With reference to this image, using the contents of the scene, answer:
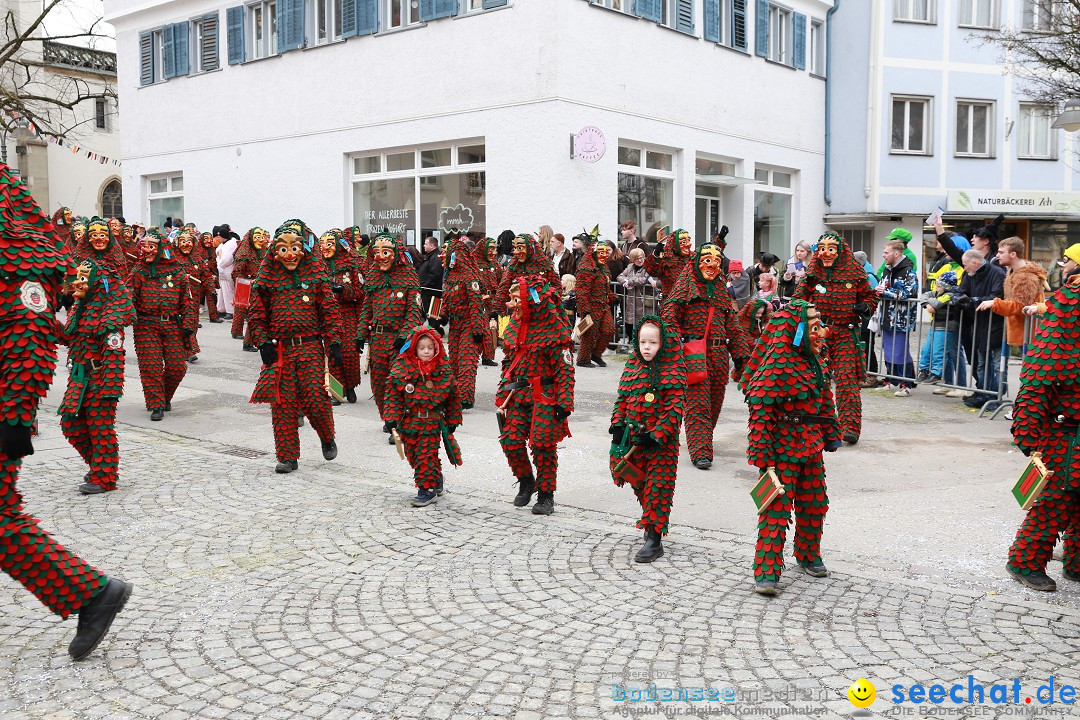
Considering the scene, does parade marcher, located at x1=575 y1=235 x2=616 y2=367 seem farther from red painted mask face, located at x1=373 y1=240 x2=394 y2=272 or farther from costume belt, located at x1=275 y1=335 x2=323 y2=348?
costume belt, located at x1=275 y1=335 x2=323 y2=348

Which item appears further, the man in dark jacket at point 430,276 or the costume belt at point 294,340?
the man in dark jacket at point 430,276

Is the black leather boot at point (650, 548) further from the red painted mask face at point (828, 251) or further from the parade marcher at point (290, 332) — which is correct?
the red painted mask face at point (828, 251)

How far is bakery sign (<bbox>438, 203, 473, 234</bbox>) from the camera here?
752 inches

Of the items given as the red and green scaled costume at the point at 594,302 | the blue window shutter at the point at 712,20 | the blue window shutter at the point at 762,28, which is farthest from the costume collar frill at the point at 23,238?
the blue window shutter at the point at 762,28

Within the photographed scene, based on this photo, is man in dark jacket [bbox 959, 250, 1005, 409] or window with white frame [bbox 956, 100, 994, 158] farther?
window with white frame [bbox 956, 100, 994, 158]

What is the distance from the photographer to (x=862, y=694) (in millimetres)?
4051

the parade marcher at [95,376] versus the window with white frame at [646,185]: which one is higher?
the window with white frame at [646,185]

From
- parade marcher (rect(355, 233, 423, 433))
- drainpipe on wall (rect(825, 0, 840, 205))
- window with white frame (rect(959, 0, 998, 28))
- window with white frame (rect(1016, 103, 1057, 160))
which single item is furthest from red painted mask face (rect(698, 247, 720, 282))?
window with white frame (rect(1016, 103, 1057, 160))

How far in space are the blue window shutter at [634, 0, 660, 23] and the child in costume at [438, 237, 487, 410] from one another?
9.13 metres

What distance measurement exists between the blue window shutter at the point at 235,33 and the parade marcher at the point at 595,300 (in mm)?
12143

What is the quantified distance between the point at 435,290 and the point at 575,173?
345cm

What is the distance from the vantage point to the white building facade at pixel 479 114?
1770 centimetres

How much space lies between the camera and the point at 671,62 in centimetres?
1945

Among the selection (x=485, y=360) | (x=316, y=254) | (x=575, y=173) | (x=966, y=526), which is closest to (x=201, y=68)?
(x=575, y=173)
